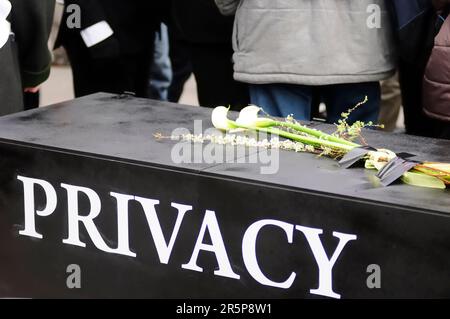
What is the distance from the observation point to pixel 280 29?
2.68 m

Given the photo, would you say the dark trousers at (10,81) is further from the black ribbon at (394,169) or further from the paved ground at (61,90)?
the paved ground at (61,90)

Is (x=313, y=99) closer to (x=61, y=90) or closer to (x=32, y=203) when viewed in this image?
(x=32, y=203)

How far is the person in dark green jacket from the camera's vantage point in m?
2.62

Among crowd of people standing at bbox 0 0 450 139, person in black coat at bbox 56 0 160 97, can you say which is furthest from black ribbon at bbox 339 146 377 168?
person in black coat at bbox 56 0 160 97

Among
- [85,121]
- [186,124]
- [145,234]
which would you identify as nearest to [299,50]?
[186,124]

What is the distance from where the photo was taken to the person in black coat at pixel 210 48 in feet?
10.1

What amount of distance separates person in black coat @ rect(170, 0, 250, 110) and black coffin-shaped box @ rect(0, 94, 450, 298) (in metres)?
0.65

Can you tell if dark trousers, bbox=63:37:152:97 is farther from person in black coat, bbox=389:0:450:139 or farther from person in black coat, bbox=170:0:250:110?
person in black coat, bbox=389:0:450:139

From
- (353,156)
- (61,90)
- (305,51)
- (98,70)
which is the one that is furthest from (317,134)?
(61,90)

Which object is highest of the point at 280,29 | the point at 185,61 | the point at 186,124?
the point at 280,29

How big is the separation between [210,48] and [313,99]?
0.47m

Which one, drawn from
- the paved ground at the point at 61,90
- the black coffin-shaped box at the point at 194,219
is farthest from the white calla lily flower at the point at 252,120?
the paved ground at the point at 61,90

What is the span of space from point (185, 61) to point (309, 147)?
2.49 m

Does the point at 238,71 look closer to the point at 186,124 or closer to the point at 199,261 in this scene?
the point at 186,124
